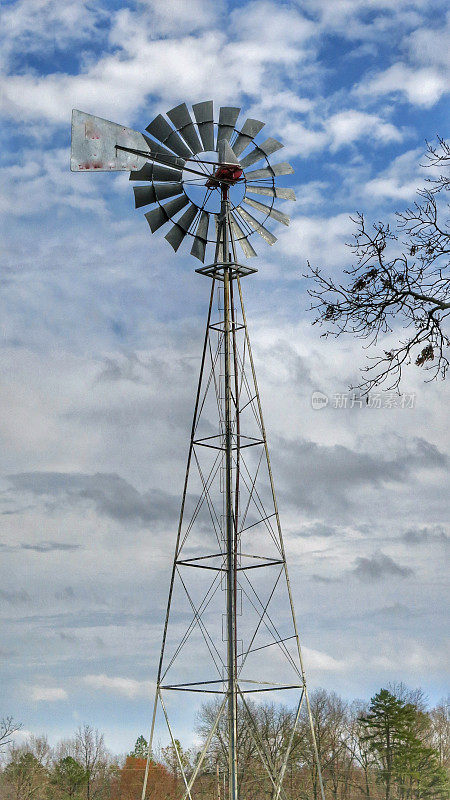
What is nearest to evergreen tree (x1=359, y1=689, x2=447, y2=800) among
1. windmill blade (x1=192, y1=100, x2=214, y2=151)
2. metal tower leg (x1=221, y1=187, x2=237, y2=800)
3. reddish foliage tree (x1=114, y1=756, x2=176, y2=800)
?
reddish foliage tree (x1=114, y1=756, x2=176, y2=800)

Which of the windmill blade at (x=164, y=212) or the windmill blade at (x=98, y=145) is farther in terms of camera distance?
the windmill blade at (x=164, y=212)

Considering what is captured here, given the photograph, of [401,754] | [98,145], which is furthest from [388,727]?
[98,145]

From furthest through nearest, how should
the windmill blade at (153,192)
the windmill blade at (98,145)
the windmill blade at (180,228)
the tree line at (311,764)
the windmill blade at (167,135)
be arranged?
1. the tree line at (311,764)
2. the windmill blade at (180,228)
3. the windmill blade at (153,192)
4. the windmill blade at (167,135)
5. the windmill blade at (98,145)

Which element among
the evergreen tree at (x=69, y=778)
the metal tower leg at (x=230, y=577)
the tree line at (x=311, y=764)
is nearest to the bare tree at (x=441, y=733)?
the tree line at (x=311, y=764)

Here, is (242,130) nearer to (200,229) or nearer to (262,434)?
(200,229)

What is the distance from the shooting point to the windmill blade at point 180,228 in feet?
60.2

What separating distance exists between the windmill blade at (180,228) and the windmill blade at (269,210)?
115cm

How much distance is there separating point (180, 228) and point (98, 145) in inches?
133

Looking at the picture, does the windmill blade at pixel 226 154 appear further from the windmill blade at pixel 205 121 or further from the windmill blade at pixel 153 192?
the windmill blade at pixel 153 192

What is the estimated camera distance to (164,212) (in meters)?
18.2

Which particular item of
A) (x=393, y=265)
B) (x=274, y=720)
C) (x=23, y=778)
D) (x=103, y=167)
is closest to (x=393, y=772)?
(x=274, y=720)

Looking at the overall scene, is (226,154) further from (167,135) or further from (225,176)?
(167,135)

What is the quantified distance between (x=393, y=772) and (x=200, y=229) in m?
28.7

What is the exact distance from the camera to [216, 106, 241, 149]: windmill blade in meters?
18.2
